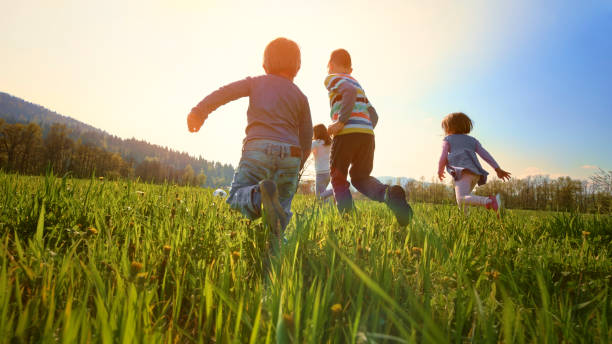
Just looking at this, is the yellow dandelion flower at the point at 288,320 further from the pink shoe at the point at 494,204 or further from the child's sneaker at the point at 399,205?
the pink shoe at the point at 494,204

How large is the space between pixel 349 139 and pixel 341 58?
54.9 inches

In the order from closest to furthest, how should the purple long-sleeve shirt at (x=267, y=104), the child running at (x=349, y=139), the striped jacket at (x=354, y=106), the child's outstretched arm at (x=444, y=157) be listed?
the purple long-sleeve shirt at (x=267, y=104) < the child running at (x=349, y=139) < the striped jacket at (x=354, y=106) < the child's outstretched arm at (x=444, y=157)

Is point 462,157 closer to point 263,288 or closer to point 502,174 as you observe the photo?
point 502,174

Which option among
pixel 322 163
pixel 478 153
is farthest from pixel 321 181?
pixel 478 153

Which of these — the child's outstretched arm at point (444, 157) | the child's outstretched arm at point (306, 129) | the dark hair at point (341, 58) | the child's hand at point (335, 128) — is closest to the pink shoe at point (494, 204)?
the child's outstretched arm at point (444, 157)

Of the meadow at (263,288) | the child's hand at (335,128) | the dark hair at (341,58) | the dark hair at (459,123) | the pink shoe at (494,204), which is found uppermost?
the dark hair at (341,58)

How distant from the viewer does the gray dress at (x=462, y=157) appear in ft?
18.7

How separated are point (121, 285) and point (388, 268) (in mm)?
1161

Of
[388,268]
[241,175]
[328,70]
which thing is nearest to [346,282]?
[388,268]

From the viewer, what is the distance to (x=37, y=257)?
1.27 meters

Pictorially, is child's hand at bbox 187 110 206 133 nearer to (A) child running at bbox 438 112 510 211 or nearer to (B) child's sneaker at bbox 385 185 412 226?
(B) child's sneaker at bbox 385 185 412 226

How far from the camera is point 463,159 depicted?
228 inches

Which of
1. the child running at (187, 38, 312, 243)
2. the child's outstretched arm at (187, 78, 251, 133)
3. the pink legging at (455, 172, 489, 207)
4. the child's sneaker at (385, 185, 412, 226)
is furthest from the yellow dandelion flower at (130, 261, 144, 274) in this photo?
the pink legging at (455, 172, 489, 207)

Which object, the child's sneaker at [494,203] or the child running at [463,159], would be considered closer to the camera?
the child's sneaker at [494,203]
